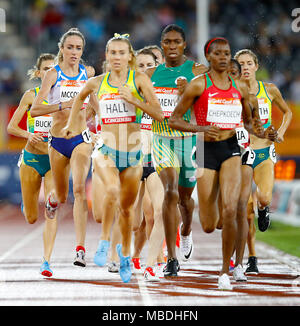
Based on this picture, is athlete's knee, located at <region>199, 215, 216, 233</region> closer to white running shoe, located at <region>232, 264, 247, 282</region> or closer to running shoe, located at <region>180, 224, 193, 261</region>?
white running shoe, located at <region>232, 264, 247, 282</region>

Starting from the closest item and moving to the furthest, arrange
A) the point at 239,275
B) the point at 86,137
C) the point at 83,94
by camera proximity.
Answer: the point at 83,94 < the point at 239,275 < the point at 86,137

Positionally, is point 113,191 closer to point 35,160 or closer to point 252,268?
point 35,160

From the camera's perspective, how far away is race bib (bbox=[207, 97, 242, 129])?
28.8 ft

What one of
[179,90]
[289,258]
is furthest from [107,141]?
[289,258]

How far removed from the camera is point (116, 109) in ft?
29.1

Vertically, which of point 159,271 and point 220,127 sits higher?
point 220,127

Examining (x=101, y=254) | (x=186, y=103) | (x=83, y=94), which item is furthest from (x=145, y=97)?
(x=101, y=254)

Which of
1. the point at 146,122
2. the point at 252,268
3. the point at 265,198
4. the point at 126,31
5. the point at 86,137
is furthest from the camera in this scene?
the point at 126,31

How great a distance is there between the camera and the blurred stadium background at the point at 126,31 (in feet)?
91.1

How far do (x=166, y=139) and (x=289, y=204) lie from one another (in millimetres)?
12505

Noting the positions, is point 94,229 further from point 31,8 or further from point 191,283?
point 31,8

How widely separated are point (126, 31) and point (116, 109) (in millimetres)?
21857

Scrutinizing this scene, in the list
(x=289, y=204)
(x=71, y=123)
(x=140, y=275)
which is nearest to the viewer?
(x=71, y=123)
